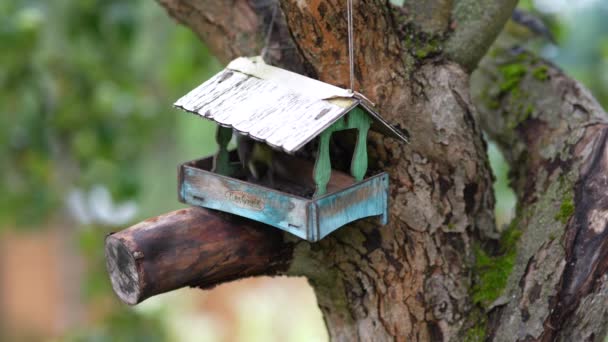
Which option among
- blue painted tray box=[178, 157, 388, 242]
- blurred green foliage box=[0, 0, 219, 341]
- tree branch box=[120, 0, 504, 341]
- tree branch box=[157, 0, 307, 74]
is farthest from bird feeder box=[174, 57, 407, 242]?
blurred green foliage box=[0, 0, 219, 341]

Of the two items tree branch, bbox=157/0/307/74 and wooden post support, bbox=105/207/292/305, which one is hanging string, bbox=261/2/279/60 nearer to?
tree branch, bbox=157/0/307/74

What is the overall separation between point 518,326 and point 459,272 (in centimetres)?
18

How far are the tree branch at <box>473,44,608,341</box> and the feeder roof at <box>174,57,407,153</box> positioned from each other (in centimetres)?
41

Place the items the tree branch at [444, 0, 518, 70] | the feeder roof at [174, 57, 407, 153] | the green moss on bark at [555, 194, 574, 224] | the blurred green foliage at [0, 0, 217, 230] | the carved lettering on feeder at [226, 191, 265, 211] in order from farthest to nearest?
the blurred green foliage at [0, 0, 217, 230] → the tree branch at [444, 0, 518, 70] → the green moss on bark at [555, 194, 574, 224] → the carved lettering on feeder at [226, 191, 265, 211] → the feeder roof at [174, 57, 407, 153]

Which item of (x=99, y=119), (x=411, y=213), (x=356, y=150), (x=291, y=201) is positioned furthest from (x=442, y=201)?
(x=99, y=119)

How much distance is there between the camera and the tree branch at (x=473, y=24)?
1.67m

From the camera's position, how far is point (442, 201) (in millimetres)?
1612

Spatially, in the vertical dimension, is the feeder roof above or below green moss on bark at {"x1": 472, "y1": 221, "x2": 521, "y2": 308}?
above

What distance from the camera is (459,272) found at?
1648 mm

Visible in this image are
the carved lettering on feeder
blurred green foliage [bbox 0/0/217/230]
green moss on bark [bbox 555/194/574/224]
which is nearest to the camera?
the carved lettering on feeder

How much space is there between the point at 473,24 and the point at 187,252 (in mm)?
810

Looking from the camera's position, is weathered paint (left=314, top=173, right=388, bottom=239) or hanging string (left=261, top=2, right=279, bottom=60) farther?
hanging string (left=261, top=2, right=279, bottom=60)

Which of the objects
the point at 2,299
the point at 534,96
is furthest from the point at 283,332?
the point at 534,96

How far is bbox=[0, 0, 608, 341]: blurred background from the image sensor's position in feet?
11.1
